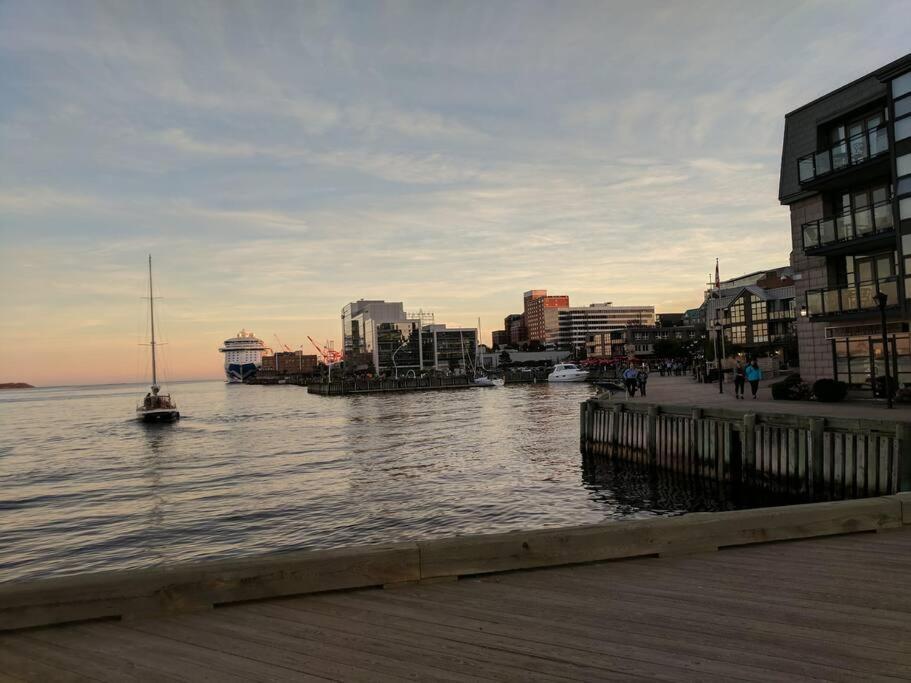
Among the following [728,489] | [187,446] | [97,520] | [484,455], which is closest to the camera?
[728,489]

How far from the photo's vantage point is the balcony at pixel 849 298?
951 inches

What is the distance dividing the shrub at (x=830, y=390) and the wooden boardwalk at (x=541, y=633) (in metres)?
21.3

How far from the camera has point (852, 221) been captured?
85.6 feet

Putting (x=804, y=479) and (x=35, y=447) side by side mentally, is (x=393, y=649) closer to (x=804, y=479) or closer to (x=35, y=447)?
(x=804, y=479)

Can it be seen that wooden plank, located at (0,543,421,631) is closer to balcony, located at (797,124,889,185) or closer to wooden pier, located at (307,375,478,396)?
balcony, located at (797,124,889,185)

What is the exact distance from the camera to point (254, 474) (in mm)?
29625

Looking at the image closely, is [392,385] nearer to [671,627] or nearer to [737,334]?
[737,334]

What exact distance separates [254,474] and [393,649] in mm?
26836

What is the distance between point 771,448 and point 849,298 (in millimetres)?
10963

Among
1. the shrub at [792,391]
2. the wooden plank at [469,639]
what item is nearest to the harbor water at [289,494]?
the shrub at [792,391]

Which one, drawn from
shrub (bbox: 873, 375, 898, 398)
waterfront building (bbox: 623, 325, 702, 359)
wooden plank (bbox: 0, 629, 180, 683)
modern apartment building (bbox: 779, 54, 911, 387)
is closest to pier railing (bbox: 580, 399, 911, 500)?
shrub (bbox: 873, 375, 898, 398)

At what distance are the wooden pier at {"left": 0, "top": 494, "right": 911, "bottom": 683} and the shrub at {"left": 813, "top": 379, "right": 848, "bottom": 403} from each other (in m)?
20.5

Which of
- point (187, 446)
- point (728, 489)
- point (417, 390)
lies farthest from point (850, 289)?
point (417, 390)

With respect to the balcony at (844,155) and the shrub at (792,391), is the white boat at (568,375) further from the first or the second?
the balcony at (844,155)
